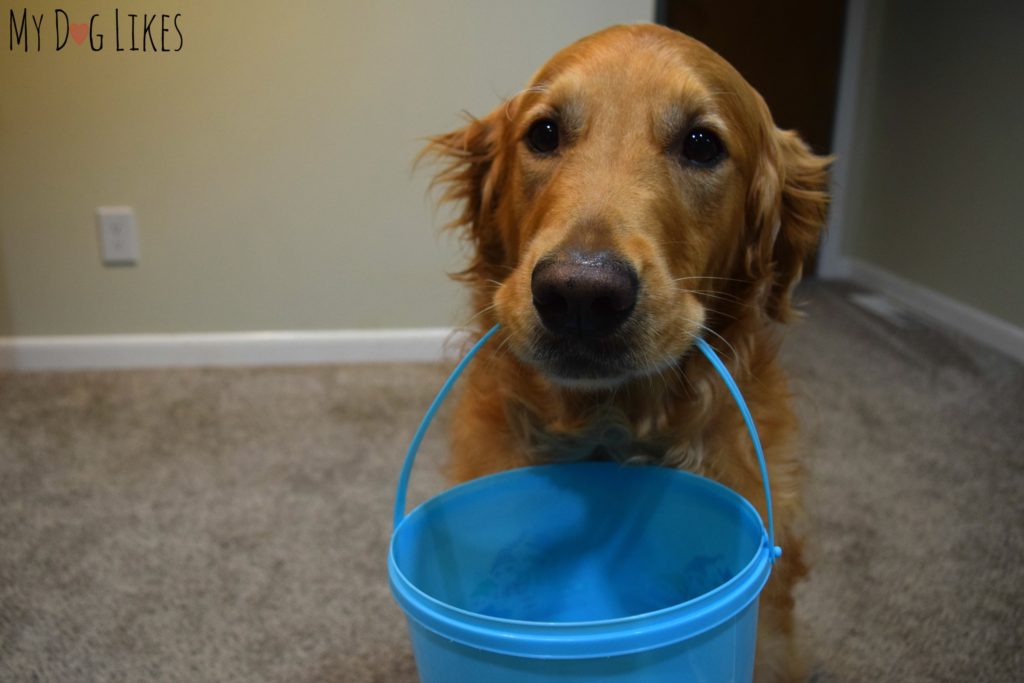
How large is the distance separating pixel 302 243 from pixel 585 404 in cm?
160

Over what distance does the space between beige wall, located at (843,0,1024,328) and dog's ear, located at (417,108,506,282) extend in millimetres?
2327

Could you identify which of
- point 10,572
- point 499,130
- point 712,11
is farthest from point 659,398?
Answer: point 712,11

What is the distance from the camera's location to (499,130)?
48.7 inches

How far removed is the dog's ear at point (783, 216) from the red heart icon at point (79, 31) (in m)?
0.86

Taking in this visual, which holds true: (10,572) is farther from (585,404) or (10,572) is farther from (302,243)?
(302,243)

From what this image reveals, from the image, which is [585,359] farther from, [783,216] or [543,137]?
[783,216]

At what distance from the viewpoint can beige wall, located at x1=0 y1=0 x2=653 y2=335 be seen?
1.69m

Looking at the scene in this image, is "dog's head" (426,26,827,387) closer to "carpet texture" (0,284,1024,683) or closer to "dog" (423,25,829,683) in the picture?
"dog" (423,25,829,683)

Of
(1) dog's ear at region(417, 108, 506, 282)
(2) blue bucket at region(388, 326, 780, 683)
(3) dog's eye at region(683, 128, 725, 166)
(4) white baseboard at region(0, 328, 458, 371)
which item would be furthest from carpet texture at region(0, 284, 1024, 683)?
(3) dog's eye at region(683, 128, 725, 166)

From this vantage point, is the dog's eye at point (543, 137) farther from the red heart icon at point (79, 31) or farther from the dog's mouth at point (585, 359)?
the red heart icon at point (79, 31)

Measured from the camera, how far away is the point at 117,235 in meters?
2.26

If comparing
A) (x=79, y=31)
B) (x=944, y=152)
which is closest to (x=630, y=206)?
(x=79, y=31)

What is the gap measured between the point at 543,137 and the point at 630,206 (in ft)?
0.75

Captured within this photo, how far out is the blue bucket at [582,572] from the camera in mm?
630
